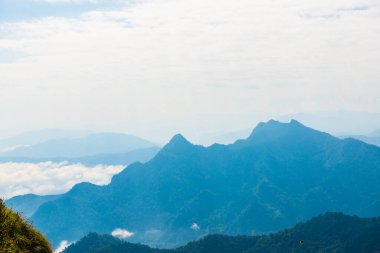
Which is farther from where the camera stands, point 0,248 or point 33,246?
point 33,246

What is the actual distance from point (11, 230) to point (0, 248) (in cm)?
236

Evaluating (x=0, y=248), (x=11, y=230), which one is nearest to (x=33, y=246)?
(x=11, y=230)

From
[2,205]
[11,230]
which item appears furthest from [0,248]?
[2,205]

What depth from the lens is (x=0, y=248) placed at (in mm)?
20938

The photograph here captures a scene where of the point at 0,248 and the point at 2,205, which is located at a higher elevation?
the point at 2,205

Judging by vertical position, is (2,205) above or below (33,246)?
above

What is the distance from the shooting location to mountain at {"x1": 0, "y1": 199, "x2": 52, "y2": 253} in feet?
72.3

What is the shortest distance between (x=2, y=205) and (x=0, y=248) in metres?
3.85

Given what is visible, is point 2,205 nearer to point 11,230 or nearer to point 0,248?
point 11,230

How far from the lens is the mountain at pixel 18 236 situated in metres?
22.0

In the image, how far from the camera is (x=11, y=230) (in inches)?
915

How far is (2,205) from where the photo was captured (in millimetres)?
24312

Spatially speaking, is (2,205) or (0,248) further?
(2,205)

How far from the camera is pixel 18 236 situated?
76.1 ft
